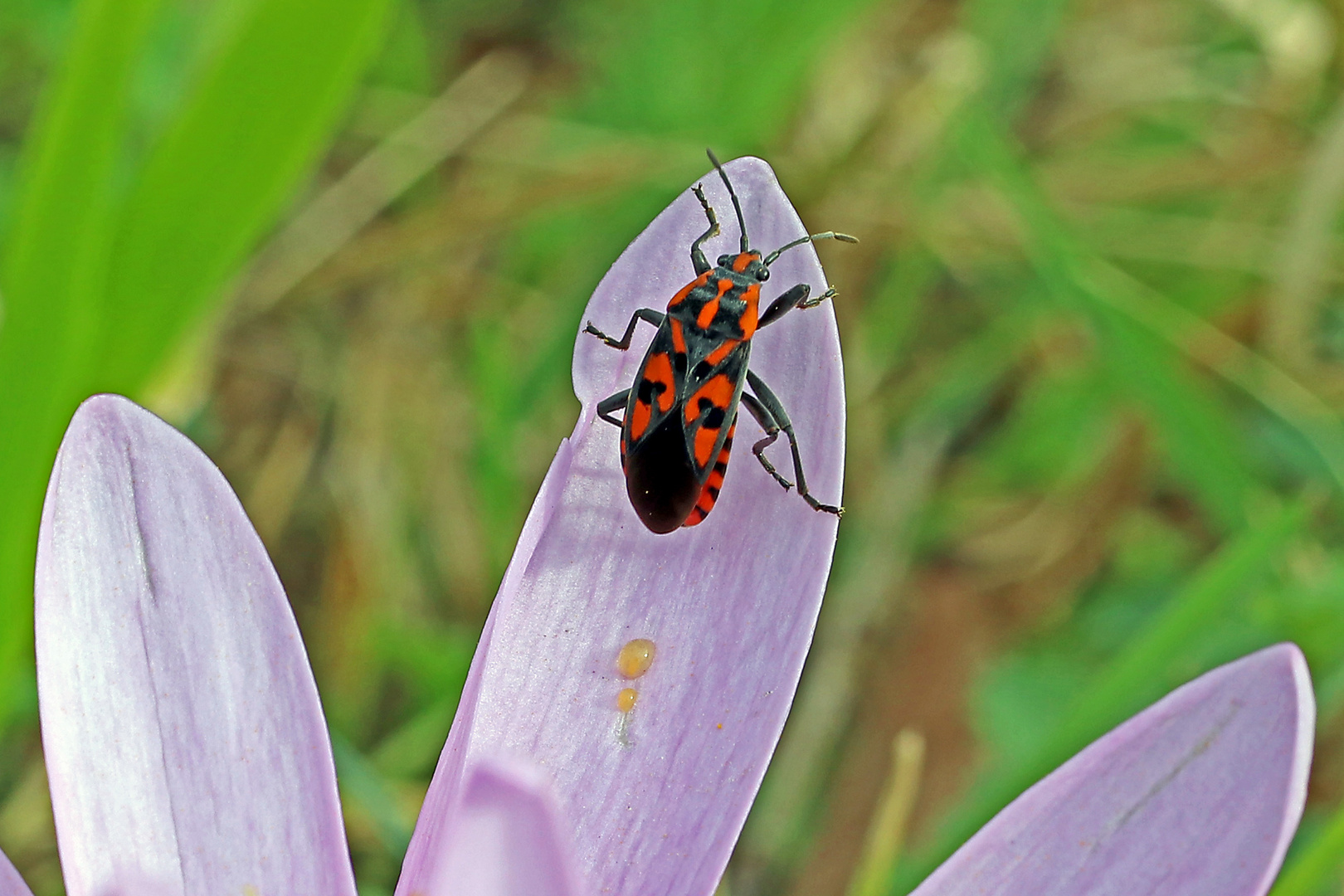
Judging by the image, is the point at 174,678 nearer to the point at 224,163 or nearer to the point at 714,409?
the point at 714,409

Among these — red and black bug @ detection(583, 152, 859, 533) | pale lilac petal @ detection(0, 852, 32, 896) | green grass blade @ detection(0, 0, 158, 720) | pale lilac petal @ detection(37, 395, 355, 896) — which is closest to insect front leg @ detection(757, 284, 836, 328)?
red and black bug @ detection(583, 152, 859, 533)

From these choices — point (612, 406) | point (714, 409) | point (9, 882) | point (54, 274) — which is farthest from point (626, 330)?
point (54, 274)

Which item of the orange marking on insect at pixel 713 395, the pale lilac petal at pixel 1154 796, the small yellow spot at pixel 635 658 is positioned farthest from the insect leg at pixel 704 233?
the pale lilac petal at pixel 1154 796

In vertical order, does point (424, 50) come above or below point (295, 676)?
above

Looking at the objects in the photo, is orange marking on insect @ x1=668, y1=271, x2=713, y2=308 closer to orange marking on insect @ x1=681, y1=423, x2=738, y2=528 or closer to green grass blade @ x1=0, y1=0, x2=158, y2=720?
orange marking on insect @ x1=681, y1=423, x2=738, y2=528

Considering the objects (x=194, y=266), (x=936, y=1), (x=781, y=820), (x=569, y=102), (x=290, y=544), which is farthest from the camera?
(x=936, y=1)

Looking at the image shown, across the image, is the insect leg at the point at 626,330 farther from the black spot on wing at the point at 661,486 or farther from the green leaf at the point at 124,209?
the green leaf at the point at 124,209

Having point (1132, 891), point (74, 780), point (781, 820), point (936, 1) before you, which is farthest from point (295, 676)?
point (936, 1)

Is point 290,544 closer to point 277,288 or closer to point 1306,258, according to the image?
point 277,288

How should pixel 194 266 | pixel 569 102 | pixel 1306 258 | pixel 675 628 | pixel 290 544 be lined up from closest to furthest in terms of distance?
pixel 675 628 < pixel 194 266 < pixel 1306 258 < pixel 290 544 < pixel 569 102
